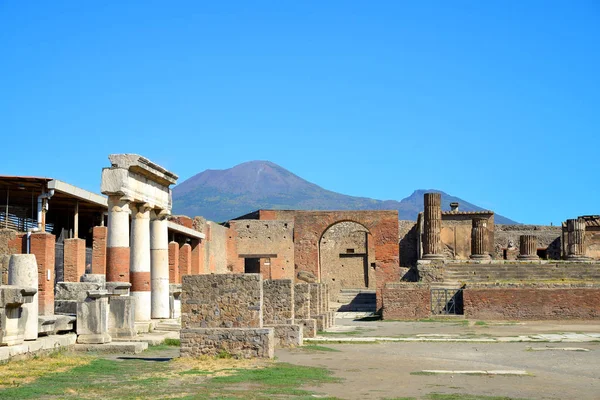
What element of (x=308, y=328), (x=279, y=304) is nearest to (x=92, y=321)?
(x=279, y=304)

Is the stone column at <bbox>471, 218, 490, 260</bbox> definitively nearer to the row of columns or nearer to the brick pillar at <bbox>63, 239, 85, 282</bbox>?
the row of columns

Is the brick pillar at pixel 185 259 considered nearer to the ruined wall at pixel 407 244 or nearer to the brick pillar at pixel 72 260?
the brick pillar at pixel 72 260

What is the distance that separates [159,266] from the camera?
2177 cm

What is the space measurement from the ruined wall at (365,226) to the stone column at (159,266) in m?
15.7

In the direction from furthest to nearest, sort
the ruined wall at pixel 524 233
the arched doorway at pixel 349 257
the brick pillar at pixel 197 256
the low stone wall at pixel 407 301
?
the ruined wall at pixel 524 233
the arched doorway at pixel 349 257
the brick pillar at pixel 197 256
the low stone wall at pixel 407 301

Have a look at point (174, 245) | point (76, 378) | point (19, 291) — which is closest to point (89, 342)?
point (19, 291)

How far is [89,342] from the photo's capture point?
1502cm

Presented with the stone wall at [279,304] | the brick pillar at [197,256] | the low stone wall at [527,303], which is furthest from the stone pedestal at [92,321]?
the brick pillar at [197,256]

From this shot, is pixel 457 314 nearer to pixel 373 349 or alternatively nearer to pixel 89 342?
pixel 373 349

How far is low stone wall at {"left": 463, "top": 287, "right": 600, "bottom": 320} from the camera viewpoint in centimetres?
2759

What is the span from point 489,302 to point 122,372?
18152 mm

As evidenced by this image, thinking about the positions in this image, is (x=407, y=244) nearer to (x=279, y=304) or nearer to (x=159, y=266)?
(x=159, y=266)

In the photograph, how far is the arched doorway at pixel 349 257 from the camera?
4862 cm

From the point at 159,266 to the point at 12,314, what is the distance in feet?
30.5
